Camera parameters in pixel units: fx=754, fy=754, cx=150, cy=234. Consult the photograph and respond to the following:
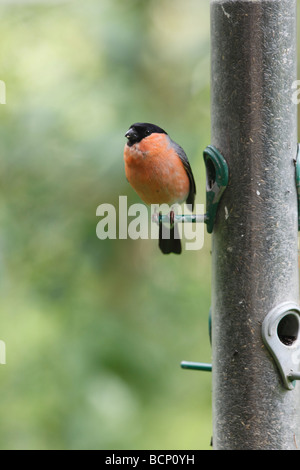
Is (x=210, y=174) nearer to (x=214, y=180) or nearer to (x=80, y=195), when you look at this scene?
(x=214, y=180)

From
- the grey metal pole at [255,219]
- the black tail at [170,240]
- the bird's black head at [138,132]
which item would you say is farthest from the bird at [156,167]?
the grey metal pole at [255,219]

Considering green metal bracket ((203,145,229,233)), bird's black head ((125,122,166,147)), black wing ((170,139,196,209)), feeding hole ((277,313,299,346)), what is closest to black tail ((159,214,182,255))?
black wing ((170,139,196,209))

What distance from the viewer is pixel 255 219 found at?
3770 mm

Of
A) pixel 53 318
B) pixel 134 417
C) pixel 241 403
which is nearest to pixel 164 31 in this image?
pixel 53 318

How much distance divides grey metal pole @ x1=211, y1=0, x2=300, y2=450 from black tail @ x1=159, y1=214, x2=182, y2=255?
3.56 feet

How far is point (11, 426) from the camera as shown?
596cm

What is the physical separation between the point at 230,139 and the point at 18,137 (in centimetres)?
Answer: 235

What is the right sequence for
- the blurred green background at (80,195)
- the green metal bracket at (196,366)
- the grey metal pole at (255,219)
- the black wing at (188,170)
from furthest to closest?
the blurred green background at (80,195)
the black wing at (188,170)
the green metal bracket at (196,366)
the grey metal pole at (255,219)

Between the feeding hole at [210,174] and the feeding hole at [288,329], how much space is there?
77 centimetres

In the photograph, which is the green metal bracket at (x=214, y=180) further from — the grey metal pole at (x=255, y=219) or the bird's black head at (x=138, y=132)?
the bird's black head at (x=138, y=132)

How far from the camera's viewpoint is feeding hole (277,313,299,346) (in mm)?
3742

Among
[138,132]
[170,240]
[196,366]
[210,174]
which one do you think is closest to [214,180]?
[210,174]

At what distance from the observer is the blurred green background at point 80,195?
568cm
